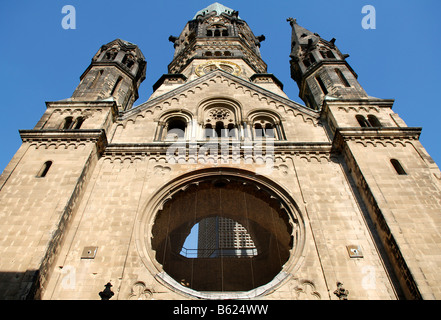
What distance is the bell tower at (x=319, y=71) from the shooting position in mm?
15716

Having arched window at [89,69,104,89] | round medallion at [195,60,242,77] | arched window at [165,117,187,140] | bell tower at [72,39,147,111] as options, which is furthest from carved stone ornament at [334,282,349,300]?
round medallion at [195,60,242,77]

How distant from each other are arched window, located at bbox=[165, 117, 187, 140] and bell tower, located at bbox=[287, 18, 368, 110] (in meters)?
6.23

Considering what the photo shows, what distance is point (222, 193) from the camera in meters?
12.0

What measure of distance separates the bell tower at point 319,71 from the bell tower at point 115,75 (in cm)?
913

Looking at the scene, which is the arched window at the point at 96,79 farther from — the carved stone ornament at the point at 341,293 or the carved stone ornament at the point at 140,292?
the carved stone ornament at the point at 341,293

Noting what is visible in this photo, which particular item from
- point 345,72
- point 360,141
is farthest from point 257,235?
point 345,72

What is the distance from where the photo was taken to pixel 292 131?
13.8 m

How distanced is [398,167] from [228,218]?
6.55m

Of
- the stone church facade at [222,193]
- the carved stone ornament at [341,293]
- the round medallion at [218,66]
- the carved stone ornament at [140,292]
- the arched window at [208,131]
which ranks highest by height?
the round medallion at [218,66]

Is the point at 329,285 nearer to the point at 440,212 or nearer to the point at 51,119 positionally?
the point at 440,212

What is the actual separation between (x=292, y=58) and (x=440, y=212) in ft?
45.6

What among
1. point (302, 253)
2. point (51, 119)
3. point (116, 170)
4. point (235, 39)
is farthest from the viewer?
point (235, 39)

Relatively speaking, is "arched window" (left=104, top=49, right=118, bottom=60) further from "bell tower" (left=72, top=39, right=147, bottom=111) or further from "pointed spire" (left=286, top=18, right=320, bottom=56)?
"pointed spire" (left=286, top=18, right=320, bottom=56)

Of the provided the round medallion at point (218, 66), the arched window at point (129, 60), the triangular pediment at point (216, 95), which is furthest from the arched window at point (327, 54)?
the arched window at point (129, 60)
